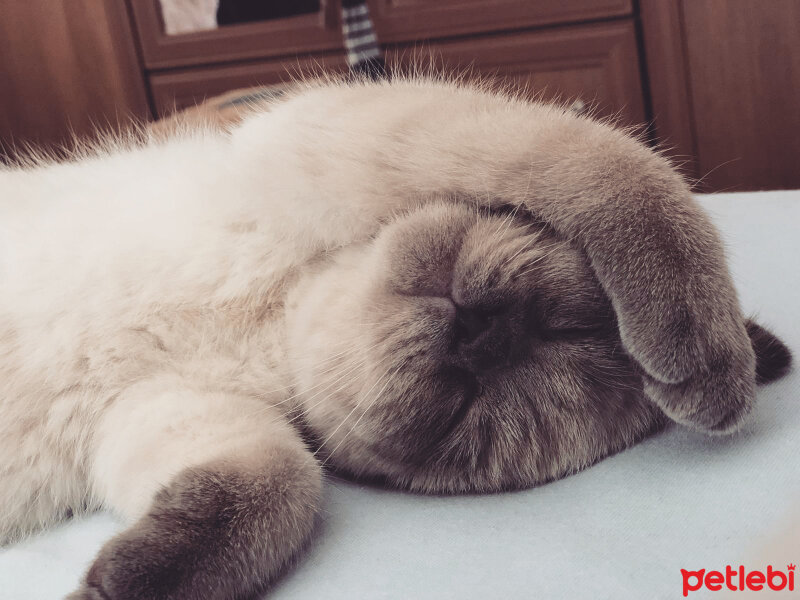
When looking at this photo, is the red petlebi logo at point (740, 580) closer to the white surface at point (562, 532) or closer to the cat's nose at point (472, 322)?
the white surface at point (562, 532)

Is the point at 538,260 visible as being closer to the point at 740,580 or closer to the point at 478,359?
the point at 478,359

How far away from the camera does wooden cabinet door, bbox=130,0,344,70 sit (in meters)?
2.71

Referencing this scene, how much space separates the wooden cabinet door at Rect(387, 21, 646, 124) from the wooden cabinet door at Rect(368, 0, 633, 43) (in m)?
0.04

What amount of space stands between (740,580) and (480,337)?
12.0 inches

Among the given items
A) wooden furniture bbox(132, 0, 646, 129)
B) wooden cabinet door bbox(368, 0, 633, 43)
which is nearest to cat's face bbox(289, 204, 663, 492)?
wooden furniture bbox(132, 0, 646, 129)

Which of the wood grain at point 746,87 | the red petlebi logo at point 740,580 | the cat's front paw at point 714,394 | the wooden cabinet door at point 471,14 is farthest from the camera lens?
the wooden cabinet door at point 471,14

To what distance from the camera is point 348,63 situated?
262cm

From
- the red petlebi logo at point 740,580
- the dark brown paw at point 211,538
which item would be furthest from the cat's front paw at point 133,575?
the red petlebi logo at point 740,580

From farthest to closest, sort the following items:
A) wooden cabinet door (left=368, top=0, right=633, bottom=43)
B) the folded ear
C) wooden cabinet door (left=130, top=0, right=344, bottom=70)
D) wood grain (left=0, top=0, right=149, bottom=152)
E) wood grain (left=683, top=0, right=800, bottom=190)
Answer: wood grain (left=0, top=0, right=149, bottom=152), wooden cabinet door (left=130, top=0, right=344, bottom=70), wooden cabinet door (left=368, top=0, right=633, bottom=43), wood grain (left=683, top=0, right=800, bottom=190), the folded ear

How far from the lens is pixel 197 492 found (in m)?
0.70

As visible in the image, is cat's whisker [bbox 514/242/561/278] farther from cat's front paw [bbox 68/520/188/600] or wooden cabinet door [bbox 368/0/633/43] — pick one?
wooden cabinet door [bbox 368/0/633/43]

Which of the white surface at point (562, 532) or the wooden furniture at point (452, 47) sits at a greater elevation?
the wooden furniture at point (452, 47)

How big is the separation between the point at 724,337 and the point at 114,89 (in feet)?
9.04

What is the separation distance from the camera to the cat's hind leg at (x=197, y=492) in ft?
2.08
